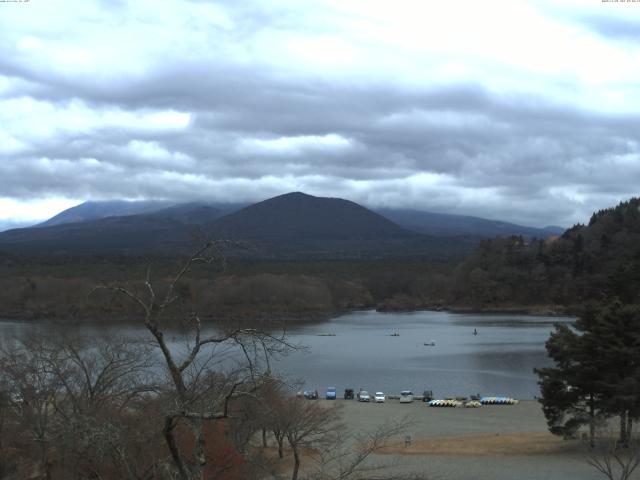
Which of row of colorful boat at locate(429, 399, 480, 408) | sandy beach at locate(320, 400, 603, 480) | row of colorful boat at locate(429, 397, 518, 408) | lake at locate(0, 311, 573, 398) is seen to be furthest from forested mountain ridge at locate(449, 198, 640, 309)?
sandy beach at locate(320, 400, 603, 480)

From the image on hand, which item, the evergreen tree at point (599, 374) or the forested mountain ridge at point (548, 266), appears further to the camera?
the forested mountain ridge at point (548, 266)

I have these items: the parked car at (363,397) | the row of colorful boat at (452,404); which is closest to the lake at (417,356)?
the parked car at (363,397)

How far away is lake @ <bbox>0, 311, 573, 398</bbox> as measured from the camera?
142 feet

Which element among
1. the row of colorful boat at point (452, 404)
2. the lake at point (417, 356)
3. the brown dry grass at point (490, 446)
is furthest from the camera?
the lake at point (417, 356)

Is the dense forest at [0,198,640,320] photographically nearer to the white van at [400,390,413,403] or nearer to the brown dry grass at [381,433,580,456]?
the white van at [400,390,413,403]

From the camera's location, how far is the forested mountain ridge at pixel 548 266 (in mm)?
110562

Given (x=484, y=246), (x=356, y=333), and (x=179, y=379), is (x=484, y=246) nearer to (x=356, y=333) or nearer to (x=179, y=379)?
(x=356, y=333)

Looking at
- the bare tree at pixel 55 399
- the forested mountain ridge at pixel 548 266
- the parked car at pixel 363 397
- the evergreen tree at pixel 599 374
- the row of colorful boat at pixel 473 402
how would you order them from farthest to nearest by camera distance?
the forested mountain ridge at pixel 548 266
the parked car at pixel 363 397
the row of colorful boat at pixel 473 402
the evergreen tree at pixel 599 374
the bare tree at pixel 55 399

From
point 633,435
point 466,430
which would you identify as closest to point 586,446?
point 633,435

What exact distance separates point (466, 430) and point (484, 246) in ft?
319

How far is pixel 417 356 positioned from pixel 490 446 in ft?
110

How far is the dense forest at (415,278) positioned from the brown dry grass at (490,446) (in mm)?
56380

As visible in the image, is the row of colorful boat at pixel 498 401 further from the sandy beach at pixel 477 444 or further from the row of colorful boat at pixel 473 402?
the sandy beach at pixel 477 444

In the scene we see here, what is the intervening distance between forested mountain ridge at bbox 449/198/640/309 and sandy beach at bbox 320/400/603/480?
77237mm
